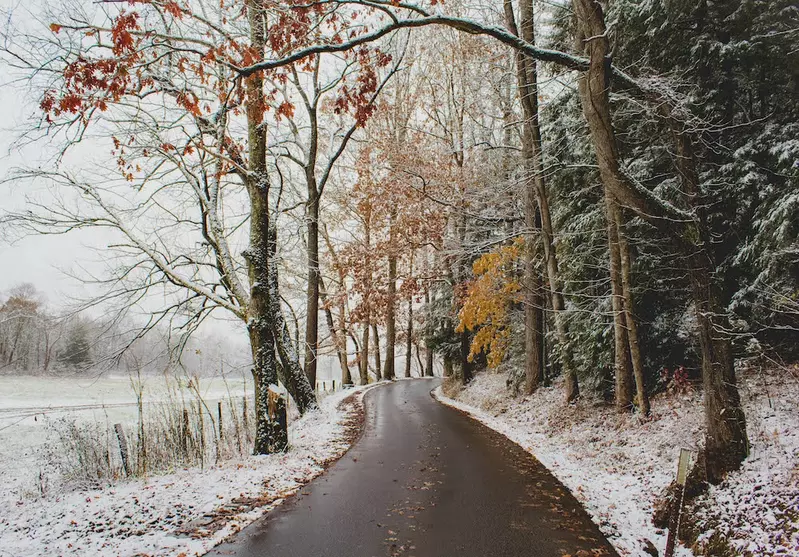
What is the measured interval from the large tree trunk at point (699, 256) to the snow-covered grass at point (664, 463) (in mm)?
367

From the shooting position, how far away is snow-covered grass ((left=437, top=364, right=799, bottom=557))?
165 inches

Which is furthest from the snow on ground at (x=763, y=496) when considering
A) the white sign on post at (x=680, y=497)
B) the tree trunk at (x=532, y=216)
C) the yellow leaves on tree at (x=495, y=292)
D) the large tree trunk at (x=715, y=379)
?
the yellow leaves on tree at (x=495, y=292)

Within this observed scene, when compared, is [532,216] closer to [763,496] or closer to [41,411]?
[763,496]

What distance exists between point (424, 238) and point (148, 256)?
960 centimetres

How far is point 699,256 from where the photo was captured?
18.2ft

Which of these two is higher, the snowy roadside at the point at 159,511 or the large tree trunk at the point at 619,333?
the large tree trunk at the point at 619,333

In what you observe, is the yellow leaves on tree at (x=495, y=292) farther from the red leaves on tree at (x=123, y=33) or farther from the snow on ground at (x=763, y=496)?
the red leaves on tree at (x=123, y=33)

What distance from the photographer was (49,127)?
518 centimetres

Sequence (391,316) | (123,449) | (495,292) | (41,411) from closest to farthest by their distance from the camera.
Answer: (123,449)
(495,292)
(41,411)
(391,316)

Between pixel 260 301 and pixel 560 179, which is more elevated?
pixel 560 179

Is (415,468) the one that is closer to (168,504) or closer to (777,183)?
(168,504)

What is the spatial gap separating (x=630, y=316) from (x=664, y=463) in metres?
3.21

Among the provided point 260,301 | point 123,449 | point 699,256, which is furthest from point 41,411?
point 699,256

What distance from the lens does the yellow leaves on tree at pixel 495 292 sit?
47.0ft
